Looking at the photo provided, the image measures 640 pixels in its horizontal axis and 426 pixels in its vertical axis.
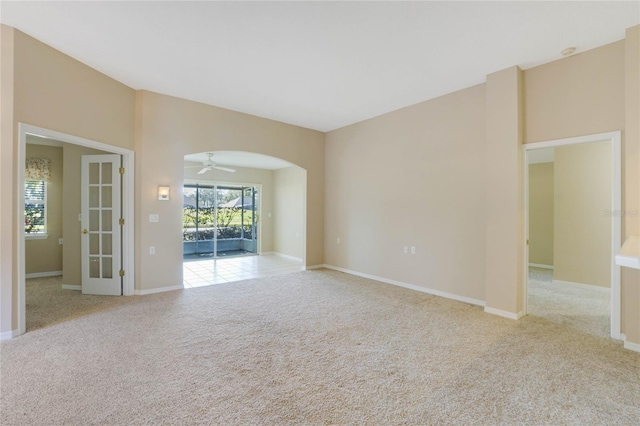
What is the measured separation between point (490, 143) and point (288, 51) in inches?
114

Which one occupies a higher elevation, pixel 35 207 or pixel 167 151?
Answer: pixel 167 151

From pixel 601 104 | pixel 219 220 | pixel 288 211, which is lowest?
pixel 219 220

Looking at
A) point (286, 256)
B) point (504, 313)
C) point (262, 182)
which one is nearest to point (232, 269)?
point (286, 256)

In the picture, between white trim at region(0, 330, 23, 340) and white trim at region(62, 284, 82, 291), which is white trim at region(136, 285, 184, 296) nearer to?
white trim at region(62, 284, 82, 291)

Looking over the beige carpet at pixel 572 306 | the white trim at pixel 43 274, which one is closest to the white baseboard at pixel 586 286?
the beige carpet at pixel 572 306

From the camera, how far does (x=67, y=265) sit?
4.90 meters

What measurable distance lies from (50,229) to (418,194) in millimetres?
7414

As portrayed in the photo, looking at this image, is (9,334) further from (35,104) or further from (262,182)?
(262,182)

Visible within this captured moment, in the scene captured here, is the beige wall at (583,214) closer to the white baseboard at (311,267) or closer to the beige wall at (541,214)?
the beige wall at (541,214)

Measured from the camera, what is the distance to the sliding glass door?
857cm

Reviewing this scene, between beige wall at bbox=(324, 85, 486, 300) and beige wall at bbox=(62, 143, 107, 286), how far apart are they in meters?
4.75

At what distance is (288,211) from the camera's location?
8914mm

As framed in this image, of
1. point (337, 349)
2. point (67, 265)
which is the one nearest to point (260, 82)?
point (337, 349)

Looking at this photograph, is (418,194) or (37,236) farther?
(37,236)
